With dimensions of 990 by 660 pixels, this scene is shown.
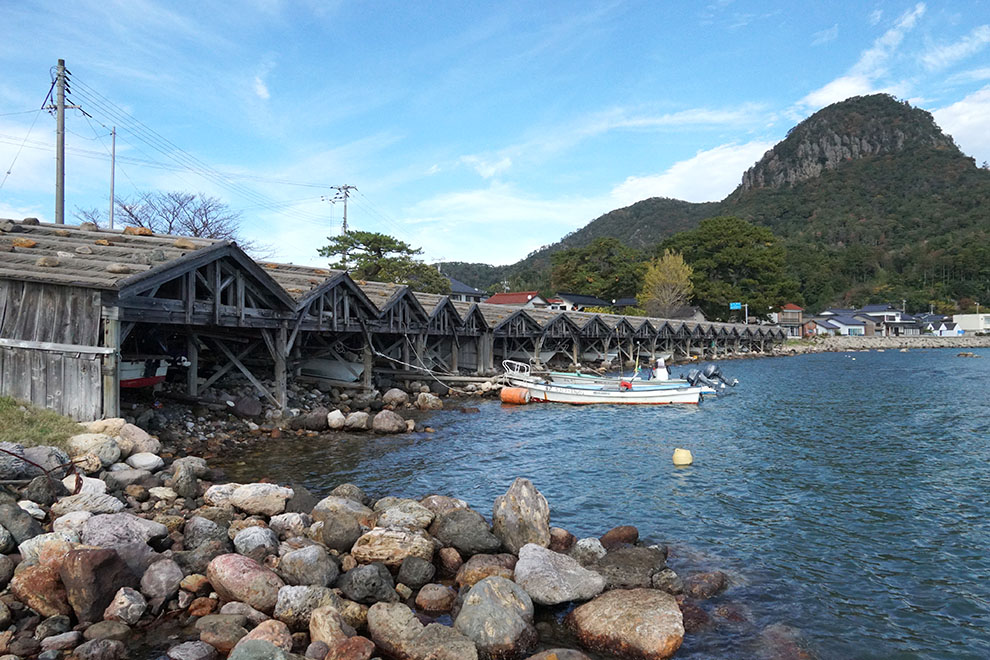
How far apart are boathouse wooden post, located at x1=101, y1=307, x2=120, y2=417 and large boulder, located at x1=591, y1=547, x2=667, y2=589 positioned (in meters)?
9.80

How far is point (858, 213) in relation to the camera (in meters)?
150

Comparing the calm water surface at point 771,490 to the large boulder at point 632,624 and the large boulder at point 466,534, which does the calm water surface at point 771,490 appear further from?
the large boulder at point 466,534

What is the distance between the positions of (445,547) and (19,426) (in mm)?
7945

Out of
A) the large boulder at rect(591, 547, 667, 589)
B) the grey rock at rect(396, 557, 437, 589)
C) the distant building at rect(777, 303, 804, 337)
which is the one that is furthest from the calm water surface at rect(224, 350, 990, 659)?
the distant building at rect(777, 303, 804, 337)

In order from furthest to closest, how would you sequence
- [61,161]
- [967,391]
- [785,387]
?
[785,387]
[967,391]
[61,161]

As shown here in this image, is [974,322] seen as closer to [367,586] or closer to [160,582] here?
[367,586]

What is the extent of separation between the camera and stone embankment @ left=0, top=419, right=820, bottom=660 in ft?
20.5

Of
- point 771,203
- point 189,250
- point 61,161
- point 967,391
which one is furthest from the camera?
point 771,203

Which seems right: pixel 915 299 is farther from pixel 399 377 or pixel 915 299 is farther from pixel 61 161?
pixel 61 161

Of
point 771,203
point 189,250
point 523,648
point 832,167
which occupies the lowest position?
point 523,648

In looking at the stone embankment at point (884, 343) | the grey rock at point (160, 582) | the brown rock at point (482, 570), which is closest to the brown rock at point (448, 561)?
the brown rock at point (482, 570)

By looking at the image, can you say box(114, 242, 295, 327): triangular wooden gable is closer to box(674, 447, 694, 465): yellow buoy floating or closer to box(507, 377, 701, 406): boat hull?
box(674, 447, 694, 465): yellow buoy floating

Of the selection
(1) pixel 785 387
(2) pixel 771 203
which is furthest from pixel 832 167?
(1) pixel 785 387

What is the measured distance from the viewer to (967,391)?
3178 cm
